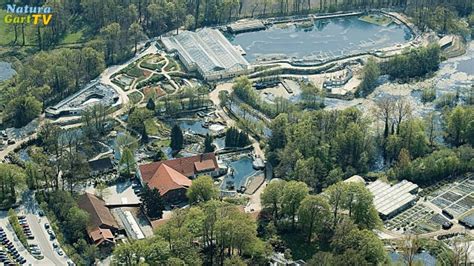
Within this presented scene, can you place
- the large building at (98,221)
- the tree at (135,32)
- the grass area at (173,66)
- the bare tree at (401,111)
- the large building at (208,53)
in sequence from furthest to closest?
the tree at (135,32), the grass area at (173,66), the large building at (208,53), the bare tree at (401,111), the large building at (98,221)

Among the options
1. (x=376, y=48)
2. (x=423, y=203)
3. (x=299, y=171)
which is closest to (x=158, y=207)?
(x=299, y=171)

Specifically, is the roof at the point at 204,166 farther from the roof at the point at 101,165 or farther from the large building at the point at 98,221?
the large building at the point at 98,221

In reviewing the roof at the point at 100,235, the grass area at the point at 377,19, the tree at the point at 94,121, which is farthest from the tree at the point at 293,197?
the grass area at the point at 377,19

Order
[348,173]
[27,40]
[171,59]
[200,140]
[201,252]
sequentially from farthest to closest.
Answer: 1. [27,40]
2. [171,59]
3. [200,140]
4. [348,173]
5. [201,252]

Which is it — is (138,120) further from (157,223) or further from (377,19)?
(377,19)

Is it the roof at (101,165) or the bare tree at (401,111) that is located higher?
the bare tree at (401,111)

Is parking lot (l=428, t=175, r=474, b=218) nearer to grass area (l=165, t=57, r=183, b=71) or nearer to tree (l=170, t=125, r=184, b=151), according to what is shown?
tree (l=170, t=125, r=184, b=151)

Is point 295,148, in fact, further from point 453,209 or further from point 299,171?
point 453,209
